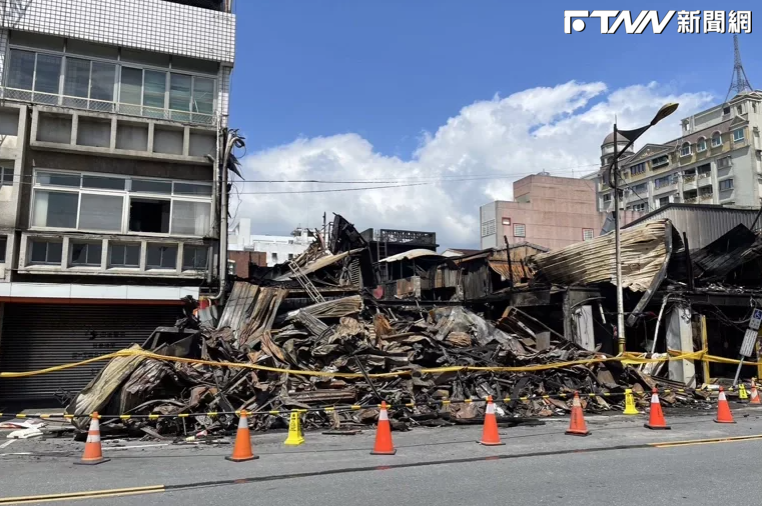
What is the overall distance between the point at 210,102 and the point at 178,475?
13217 mm

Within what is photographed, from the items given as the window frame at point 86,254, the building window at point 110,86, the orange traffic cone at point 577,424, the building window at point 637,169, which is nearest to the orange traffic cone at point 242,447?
the orange traffic cone at point 577,424

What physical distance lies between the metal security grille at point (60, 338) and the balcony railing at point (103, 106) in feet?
18.7

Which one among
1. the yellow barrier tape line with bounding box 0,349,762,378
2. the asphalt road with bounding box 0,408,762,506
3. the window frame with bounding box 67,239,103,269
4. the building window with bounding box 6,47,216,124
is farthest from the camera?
the building window with bounding box 6,47,216,124

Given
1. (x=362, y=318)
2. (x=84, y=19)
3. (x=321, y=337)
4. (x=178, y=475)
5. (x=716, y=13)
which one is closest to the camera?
(x=178, y=475)

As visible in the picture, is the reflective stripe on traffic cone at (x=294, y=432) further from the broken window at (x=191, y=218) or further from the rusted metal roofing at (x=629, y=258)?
the rusted metal roofing at (x=629, y=258)

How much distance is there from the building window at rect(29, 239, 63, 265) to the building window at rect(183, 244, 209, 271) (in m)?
3.27

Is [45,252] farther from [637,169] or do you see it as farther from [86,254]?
[637,169]

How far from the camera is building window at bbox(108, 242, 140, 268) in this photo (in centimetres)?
1642

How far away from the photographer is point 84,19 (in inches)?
661

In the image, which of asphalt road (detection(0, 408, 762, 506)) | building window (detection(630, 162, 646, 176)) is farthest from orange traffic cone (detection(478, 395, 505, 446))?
building window (detection(630, 162, 646, 176))

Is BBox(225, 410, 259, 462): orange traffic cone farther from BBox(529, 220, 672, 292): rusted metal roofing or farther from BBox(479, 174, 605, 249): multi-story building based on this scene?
BBox(479, 174, 605, 249): multi-story building

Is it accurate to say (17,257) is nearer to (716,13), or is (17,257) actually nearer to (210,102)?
(210,102)

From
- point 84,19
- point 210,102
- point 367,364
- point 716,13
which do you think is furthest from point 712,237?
point 84,19

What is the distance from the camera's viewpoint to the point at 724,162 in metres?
71.7
